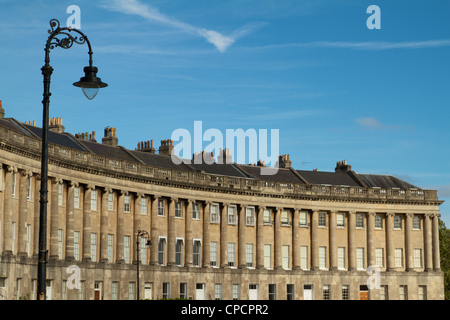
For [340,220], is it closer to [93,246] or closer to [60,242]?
[93,246]

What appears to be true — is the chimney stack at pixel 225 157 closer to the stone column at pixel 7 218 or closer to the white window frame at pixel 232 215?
the white window frame at pixel 232 215

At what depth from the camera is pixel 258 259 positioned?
93.6 metres

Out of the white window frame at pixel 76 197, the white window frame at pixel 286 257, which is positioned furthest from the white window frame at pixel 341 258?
the white window frame at pixel 76 197

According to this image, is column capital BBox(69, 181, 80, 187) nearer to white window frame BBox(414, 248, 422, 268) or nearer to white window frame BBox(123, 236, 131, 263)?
white window frame BBox(123, 236, 131, 263)

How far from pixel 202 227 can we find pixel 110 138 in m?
13.3

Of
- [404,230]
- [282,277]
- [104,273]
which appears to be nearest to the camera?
[104,273]

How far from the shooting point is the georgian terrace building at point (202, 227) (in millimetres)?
67500

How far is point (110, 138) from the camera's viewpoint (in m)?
90.4

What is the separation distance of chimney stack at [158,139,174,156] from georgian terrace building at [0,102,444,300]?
22cm
